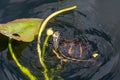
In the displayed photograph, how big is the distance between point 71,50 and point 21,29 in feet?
0.92

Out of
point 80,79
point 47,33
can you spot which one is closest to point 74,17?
point 47,33

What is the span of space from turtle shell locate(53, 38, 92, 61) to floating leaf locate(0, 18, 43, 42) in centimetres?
16

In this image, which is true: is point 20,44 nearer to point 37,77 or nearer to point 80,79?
point 37,77

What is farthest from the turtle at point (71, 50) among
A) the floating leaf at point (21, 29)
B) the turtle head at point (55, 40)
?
the floating leaf at point (21, 29)

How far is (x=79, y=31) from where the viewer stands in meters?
1.79

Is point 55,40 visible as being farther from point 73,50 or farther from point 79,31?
point 79,31

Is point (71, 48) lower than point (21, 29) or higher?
lower

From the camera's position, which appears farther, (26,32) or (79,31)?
(79,31)

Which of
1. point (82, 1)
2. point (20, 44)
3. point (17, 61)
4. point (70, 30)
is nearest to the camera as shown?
point (17, 61)

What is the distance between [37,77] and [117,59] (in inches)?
16.3

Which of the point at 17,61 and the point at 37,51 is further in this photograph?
the point at 37,51

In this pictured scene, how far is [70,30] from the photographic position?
180cm

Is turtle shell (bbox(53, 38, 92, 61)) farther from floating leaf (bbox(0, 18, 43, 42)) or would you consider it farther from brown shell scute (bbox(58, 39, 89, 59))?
floating leaf (bbox(0, 18, 43, 42))

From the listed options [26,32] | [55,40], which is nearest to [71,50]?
[55,40]
